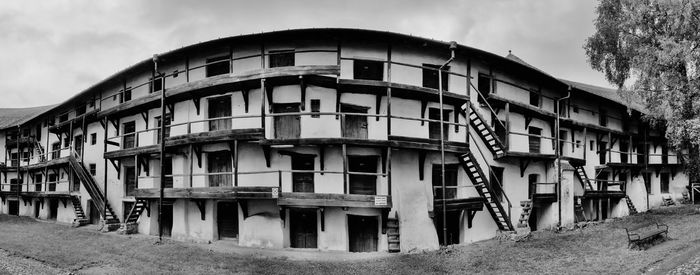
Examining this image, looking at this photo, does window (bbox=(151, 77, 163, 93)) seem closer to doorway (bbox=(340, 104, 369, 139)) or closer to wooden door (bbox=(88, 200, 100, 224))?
wooden door (bbox=(88, 200, 100, 224))

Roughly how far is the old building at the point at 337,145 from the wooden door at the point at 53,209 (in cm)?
1152

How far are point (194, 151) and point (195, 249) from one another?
5.70 meters

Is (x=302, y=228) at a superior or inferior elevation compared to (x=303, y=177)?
inferior

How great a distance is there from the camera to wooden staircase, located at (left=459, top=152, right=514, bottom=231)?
20328 mm

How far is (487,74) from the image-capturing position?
23266 millimetres

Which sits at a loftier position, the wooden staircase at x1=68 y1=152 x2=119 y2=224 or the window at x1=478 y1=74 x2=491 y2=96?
the window at x1=478 y1=74 x2=491 y2=96

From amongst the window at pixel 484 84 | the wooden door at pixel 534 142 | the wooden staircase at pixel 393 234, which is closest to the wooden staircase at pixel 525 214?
the wooden door at pixel 534 142

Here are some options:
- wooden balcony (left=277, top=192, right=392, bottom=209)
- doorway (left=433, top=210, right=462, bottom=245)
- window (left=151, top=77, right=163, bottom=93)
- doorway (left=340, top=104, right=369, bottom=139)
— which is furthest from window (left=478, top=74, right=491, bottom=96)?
window (left=151, top=77, right=163, bottom=93)

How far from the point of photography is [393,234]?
18797 mm

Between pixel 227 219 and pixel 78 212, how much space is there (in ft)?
48.1

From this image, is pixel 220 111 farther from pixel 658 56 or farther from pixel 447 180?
pixel 658 56

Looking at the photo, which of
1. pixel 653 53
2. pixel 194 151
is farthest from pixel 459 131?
pixel 194 151

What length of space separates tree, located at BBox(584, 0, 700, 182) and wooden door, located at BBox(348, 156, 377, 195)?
14.5 meters

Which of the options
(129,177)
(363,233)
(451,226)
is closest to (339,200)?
(363,233)
